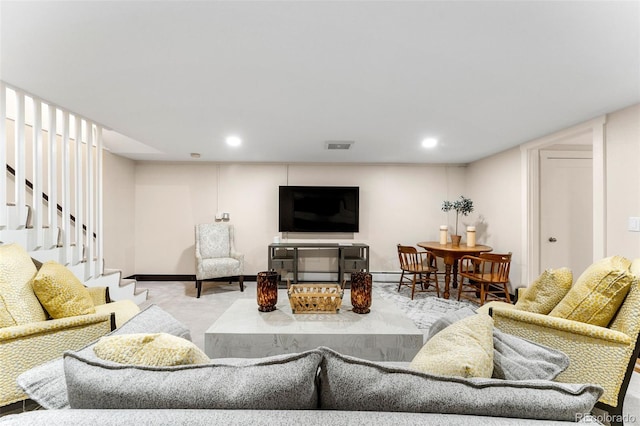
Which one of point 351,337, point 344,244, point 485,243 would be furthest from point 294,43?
point 485,243

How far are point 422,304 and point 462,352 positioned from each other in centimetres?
330

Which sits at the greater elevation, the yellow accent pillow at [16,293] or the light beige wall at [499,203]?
the light beige wall at [499,203]

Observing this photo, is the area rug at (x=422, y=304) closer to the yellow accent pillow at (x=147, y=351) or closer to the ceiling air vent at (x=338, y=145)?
the ceiling air vent at (x=338, y=145)

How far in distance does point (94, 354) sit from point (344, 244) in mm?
4553

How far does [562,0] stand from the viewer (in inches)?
52.2

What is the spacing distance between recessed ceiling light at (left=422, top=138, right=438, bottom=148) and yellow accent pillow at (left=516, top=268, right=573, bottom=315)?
2.24 metres

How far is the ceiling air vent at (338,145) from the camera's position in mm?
3914

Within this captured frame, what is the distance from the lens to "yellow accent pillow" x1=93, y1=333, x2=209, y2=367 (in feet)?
2.94

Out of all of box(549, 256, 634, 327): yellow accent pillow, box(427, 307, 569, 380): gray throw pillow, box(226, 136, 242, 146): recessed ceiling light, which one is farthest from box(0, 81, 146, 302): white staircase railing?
box(549, 256, 634, 327): yellow accent pillow

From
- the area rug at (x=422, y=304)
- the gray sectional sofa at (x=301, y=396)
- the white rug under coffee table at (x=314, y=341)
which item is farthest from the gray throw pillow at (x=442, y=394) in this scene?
the area rug at (x=422, y=304)

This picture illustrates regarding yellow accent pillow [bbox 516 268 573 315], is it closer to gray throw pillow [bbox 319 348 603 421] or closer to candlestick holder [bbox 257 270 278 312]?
gray throw pillow [bbox 319 348 603 421]

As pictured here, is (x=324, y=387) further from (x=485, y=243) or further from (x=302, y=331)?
(x=485, y=243)

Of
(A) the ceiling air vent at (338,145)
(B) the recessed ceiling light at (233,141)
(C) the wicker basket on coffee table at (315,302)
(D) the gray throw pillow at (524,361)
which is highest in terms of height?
(B) the recessed ceiling light at (233,141)

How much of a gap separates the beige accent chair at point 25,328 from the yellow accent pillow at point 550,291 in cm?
270
